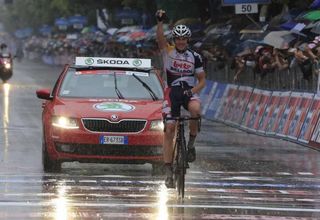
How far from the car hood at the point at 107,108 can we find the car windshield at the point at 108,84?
379 mm

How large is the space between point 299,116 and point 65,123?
7.19 m

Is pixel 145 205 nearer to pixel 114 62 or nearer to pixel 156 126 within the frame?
pixel 156 126

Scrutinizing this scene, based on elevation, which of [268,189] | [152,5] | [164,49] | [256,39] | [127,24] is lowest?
[127,24]

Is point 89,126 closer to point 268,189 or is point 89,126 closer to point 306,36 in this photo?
point 268,189

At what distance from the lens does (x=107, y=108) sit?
13445 millimetres

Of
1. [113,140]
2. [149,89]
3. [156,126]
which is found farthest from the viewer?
[149,89]

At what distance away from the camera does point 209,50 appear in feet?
102

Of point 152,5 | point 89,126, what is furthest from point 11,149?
point 152,5

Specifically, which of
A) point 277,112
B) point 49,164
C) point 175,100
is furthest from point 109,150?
point 277,112

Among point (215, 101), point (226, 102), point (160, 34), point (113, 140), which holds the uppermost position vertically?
point (160, 34)

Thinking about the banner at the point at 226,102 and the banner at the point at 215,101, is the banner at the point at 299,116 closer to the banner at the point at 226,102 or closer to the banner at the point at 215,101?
the banner at the point at 226,102

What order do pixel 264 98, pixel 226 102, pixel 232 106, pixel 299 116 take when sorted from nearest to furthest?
pixel 299 116 → pixel 264 98 → pixel 232 106 → pixel 226 102

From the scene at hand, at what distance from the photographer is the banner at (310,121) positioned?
18.4 metres

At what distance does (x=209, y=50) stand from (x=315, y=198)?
2000 centimetres
